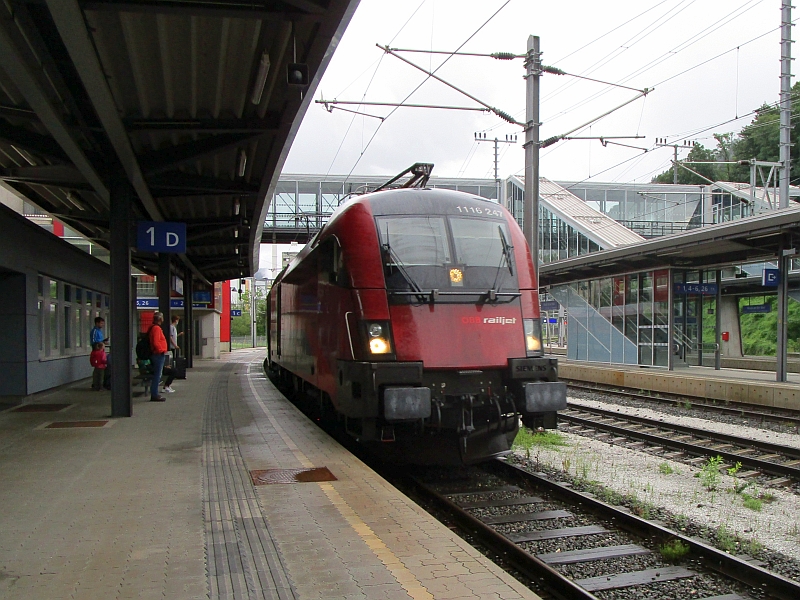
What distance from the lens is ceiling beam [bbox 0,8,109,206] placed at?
20.0 feet

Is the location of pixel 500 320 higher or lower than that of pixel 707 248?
lower

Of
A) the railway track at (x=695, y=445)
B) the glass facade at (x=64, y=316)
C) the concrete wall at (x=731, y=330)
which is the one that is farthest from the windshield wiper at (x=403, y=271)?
the concrete wall at (x=731, y=330)

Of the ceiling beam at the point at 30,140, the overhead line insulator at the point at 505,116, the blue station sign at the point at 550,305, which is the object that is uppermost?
the overhead line insulator at the point at 505,116

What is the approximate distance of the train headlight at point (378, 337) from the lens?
724cm

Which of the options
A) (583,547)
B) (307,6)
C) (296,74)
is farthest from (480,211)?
(583,547)

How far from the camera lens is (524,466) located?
28.7ft

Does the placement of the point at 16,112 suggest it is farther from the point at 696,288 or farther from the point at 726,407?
the point at 696,288

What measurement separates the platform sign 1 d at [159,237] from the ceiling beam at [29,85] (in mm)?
2699

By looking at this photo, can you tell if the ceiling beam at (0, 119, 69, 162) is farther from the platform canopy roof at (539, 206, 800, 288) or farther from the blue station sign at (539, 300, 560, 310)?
the blue station sign at (539, 300, 560, 310)

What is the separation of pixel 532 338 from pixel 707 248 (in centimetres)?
1139

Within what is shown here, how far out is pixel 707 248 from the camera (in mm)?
17406

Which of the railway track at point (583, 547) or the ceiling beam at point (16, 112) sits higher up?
the ceiling beam at point (16, 112)

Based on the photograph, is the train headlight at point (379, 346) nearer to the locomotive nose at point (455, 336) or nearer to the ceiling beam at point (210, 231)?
the locomotive nose at point (455, 336)

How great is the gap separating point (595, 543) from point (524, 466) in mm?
2998
